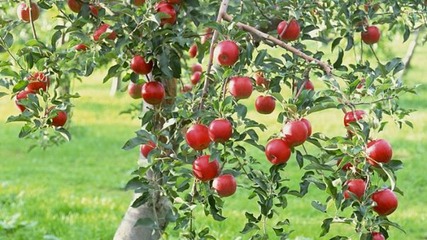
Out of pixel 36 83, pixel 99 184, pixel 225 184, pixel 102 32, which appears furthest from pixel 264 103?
pixel 99 184

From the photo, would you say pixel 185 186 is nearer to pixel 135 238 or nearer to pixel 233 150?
pixel 233 150

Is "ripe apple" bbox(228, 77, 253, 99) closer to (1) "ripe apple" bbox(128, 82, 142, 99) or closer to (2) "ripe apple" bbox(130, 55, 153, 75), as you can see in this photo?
(2) "ripe apple" bbox(130, 55, 153, 75)

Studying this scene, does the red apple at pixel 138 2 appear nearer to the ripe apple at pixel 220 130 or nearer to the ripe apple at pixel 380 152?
the ripe apple at pixel 220 130

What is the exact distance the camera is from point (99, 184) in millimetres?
7422

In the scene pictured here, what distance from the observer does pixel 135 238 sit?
10.7 feet

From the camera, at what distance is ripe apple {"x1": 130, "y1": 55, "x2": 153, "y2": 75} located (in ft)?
6.70

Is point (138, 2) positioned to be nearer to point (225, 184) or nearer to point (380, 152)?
point (225, 184)

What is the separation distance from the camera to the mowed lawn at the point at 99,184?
4828mm

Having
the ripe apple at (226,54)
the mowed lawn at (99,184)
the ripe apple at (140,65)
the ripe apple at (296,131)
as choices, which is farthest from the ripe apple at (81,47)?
the mowed lawn at (99,184)

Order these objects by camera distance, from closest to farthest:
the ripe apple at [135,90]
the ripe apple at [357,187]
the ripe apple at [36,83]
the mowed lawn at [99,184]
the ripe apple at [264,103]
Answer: the ripe apple at [357,187], the ripe apple at [264,103], the ripe apple at [36,83], the ripe apple at [135,90], the mowed lawn at [99,184]

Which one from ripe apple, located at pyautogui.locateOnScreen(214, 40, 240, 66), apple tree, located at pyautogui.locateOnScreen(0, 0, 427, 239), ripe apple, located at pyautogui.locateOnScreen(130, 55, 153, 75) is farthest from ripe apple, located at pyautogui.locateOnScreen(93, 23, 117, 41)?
ripe apple, located at pyautogui.locateOnScreen(214, 40, 240, 66)

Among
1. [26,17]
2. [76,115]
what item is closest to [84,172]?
[76,115]

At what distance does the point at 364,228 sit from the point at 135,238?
169cm

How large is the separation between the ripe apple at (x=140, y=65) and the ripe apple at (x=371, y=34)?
2.55ft
